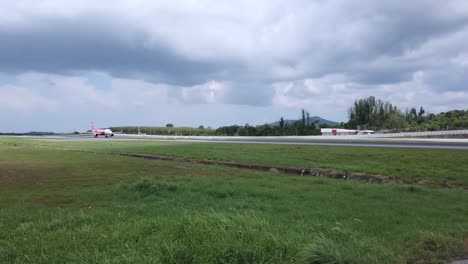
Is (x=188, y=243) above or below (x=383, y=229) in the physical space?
above

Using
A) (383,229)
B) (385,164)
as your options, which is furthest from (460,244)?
(385,164)

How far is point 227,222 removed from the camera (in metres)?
6.39

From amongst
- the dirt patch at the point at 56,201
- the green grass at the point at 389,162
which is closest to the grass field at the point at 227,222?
the dirt patch at the point at 56,201

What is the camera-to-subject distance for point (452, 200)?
1214 cm

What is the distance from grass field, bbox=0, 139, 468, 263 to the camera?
18.0ft

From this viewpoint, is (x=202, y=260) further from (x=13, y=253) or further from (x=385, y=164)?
(x=385, y=164)

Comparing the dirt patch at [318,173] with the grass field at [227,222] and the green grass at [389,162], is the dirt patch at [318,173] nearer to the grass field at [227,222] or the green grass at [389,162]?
the green grass at [389,162]

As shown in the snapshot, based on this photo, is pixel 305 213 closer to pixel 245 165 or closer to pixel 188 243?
pixel 188 243

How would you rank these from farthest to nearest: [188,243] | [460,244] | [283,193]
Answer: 1. [283,193]
2. [460,244]
3. [188,243]

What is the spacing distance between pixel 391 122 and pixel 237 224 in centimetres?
9759

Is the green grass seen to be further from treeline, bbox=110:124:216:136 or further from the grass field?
treeline, bbox=110:124:216:136

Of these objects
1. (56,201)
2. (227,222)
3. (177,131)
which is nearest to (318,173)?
(56,201)

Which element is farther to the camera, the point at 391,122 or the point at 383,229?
the point at 391,122

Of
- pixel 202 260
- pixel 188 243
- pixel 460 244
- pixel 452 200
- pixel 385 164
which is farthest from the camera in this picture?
pixel 385 164
